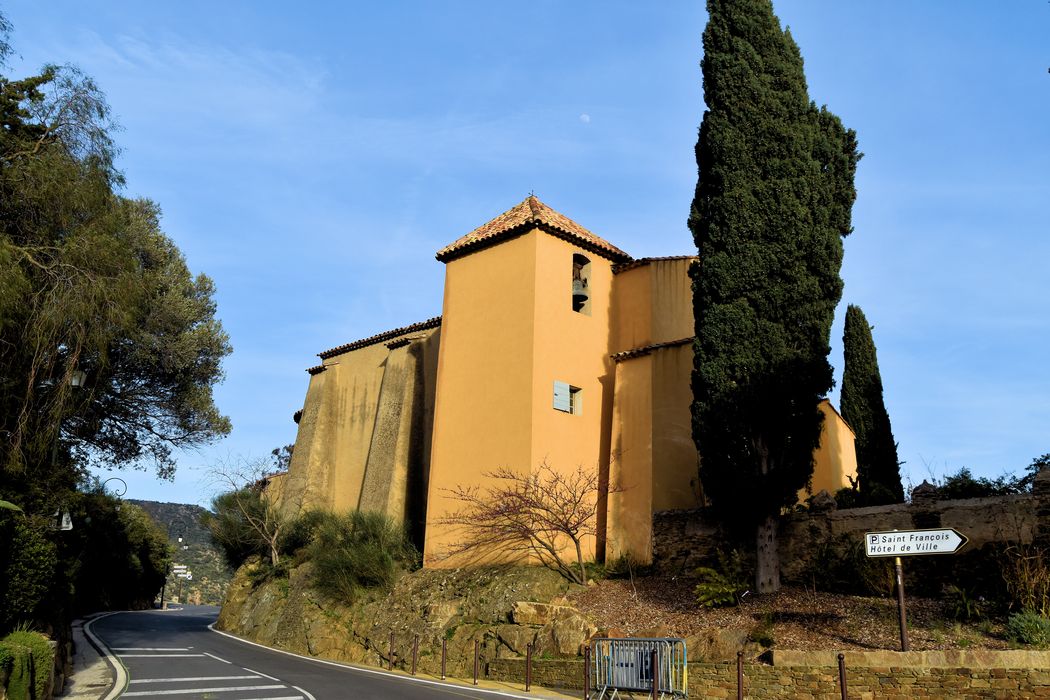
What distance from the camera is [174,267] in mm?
24281

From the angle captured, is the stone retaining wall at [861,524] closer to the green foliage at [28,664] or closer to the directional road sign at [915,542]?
the directional road sign at [915,542]

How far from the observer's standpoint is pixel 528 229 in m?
23.0

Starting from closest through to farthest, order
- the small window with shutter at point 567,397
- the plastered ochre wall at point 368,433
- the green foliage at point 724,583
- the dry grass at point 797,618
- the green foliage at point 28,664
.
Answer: the green foliage at point 28,664, the dry grass at point 797,618, the green foliage at point 724,583, the small window with shutter at point 567,397, the plastered ochre wall at point 368,433

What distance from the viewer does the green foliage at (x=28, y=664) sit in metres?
10.6

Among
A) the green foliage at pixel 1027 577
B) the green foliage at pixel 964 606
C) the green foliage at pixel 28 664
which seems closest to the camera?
the green foliage at pixel 28 664

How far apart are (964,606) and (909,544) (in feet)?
8.55

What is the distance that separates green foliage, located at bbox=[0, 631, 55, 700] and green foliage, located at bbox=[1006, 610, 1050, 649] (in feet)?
45.3

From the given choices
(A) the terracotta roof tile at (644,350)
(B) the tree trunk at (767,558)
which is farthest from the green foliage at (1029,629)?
(A) the terracotta roof tile at (644,350)

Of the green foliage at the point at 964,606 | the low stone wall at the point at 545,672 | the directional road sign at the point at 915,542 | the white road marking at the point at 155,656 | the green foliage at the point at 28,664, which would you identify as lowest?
the white road marking at the point at 155,656

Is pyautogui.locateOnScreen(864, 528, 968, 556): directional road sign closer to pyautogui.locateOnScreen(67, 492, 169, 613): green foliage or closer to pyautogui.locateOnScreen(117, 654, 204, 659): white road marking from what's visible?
pyautogui.locateOnScreen(117, 654, 204, 659): white road marking

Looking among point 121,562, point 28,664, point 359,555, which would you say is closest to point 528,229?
point 359,555

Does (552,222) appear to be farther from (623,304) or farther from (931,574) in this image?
(931,574)

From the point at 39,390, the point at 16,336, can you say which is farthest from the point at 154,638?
the point at 16,336

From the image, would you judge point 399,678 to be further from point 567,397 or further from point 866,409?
point 866,409
